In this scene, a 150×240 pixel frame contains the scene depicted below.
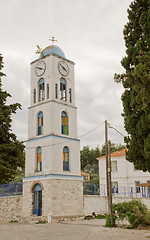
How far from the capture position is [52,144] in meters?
22.5

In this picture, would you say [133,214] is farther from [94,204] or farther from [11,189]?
[11,189]

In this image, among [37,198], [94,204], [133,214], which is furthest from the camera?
[94,204]

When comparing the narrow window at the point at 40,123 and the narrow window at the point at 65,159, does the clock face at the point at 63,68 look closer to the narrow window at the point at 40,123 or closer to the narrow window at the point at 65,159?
the narrow window at the point at 40,123

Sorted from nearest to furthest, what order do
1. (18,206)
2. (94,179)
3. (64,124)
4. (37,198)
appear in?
1. (37,198)
2. (18,206)
3. (64,124)
4. (94,179)

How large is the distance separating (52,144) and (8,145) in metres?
5.88

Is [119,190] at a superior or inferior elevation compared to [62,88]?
inferior

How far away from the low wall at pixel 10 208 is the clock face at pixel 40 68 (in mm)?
11203

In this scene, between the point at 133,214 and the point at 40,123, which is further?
the point at 40,123

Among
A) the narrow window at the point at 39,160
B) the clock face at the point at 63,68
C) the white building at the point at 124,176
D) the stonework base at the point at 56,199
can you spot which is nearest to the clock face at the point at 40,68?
the clock face at the point at 63,68

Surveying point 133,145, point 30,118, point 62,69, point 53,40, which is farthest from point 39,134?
point 133,145

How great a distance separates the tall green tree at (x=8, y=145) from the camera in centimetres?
2559

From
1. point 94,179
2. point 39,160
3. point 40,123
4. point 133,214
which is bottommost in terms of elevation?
point 133,214

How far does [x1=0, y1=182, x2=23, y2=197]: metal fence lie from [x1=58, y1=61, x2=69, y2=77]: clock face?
35.5 ft

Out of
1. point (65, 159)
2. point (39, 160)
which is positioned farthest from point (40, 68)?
point (65, 159)
